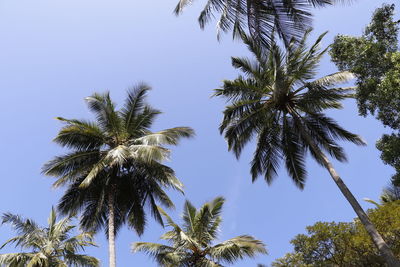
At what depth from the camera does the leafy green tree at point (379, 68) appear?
10.4 meters

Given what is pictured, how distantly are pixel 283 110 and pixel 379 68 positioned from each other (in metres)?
4.81

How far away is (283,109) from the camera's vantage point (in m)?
14.7

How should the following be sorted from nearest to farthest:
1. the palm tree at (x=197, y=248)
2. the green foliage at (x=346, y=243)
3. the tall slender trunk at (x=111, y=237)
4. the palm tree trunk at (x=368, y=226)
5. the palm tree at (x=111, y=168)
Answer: the palm tree trunk at (x=368, y=226) < the tall slender trunk at (x=111, y=237) < the green foliage at (x=346, y=243) < the palm tree at (x=111, y=168) < the palm tree at (x=197, y=248)

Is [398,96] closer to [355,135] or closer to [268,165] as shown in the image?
[355,135]

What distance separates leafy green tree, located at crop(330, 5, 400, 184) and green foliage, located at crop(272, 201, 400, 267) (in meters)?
1.96

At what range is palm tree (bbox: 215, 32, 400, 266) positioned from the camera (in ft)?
47.3

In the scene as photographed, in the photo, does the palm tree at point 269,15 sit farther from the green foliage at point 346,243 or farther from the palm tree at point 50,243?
the palm tree at point 50,243

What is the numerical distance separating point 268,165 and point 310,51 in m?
6.37

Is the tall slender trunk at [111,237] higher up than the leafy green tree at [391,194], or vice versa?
the tall slender trunk at [111,237]

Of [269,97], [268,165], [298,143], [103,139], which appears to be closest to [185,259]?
[268,165]

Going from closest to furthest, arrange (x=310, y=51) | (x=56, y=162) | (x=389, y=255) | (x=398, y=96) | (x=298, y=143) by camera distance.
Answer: (x=389, y=255) → (x=398, y=96) → (x=56, y=162) → (x=310, y=51) → (x=298, y=143)

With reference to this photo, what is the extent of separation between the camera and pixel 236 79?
1508cm

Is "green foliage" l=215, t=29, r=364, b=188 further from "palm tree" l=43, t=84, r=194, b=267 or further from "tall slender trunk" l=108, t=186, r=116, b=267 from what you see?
"tall slender trunk" l=108, t=186, r=116, b=267

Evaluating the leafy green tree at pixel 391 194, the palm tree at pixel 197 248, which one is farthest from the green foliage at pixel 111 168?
the leafy green tree at pixel 391 194
